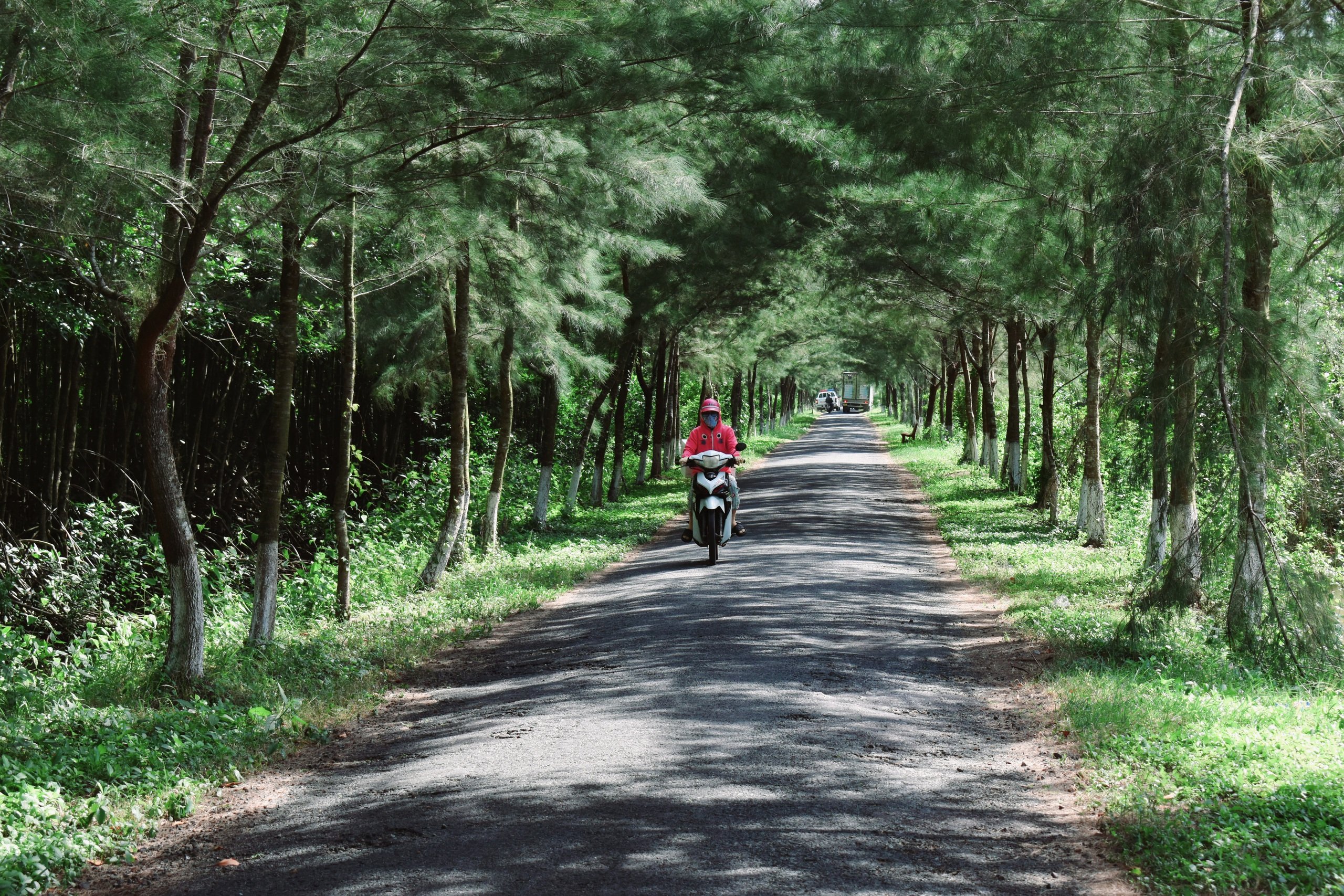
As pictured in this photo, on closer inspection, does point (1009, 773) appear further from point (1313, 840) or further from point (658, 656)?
point (658, 656)

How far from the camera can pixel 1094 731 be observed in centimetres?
657

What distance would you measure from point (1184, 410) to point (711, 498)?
7397 mm

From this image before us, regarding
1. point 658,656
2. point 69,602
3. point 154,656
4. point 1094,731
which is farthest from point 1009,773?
point 69,602

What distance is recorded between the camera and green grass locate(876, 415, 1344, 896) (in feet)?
14.9

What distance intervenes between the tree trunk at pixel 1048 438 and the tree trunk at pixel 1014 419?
2.05 metres

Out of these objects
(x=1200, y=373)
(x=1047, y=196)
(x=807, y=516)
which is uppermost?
(x=1047, y=196)

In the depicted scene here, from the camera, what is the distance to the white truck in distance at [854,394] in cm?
11676

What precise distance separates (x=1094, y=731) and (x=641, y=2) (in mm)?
5431

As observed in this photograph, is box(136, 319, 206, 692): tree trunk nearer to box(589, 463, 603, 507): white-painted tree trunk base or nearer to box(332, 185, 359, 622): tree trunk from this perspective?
box(332, 185, 359, 622): tree trunk

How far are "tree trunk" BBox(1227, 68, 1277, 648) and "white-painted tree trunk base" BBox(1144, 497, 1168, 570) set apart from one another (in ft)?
12.3

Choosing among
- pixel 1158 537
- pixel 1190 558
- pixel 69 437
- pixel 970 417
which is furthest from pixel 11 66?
pixel 970 417

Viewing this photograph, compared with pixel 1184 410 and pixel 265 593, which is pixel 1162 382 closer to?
pixel 1184 410

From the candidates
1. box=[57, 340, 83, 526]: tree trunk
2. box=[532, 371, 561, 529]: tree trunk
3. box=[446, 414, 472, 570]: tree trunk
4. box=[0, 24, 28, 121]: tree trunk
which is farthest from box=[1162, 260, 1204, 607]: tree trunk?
box=[532, 371, 561, 529]: tree trunk

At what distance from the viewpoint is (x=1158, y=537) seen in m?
13.0
